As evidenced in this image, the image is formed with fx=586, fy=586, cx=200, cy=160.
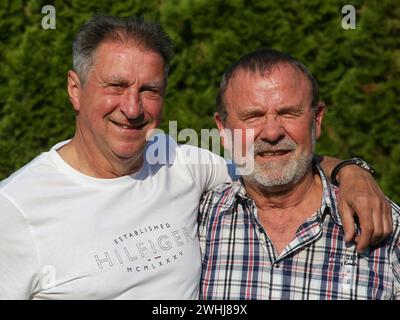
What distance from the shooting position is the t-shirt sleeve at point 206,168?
9.19ft

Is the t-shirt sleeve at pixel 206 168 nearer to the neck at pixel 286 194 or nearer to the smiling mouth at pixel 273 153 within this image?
the neck at pixel 286 194

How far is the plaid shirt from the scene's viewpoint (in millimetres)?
2322

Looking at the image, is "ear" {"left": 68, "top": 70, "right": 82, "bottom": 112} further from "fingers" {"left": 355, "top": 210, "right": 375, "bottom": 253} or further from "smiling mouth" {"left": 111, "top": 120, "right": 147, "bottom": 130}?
"fingers" {"left": 355, "top": 210, "right": 375, "bottom": 253}

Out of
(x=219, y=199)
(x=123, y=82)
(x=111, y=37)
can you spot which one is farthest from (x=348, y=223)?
(x=111, y=37)

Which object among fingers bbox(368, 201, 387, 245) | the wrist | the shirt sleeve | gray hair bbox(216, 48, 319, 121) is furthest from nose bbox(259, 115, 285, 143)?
the shirt sleeve

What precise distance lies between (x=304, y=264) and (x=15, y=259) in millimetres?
1126

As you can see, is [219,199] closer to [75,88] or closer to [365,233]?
[365,233]

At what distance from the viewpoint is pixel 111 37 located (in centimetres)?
244

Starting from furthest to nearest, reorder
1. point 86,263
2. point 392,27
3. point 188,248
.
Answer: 1. point 392,27
2. point 188,248
3. point 86,263

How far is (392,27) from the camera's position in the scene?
16.2ft

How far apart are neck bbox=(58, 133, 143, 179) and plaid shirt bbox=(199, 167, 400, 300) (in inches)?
20.0

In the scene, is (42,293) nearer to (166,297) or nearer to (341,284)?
(166,297)
